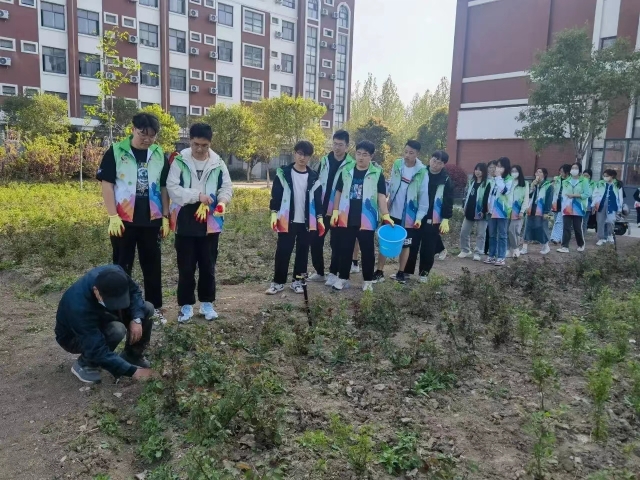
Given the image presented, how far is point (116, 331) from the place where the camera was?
3422 millimetres

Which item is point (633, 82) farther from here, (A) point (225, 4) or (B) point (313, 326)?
(A) point (225, 4)

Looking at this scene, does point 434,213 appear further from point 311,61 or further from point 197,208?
point 311,61

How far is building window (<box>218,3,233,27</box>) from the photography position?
120 ft

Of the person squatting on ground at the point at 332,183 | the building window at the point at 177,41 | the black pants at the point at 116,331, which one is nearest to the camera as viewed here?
the black pants at the point at 116,331

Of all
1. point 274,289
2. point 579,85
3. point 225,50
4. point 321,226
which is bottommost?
point 274,289

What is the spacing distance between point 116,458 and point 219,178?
2467 mm

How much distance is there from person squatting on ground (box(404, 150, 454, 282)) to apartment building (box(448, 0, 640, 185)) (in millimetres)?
14505

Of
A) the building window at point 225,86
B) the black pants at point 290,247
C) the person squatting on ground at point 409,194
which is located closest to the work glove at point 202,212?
the black pants at point 290,247

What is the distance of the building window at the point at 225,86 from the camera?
37.4 m

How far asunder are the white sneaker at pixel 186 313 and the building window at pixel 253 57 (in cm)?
3624

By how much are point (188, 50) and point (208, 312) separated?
1348 inches

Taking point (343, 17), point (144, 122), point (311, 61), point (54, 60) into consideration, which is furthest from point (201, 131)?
point (343, 17)

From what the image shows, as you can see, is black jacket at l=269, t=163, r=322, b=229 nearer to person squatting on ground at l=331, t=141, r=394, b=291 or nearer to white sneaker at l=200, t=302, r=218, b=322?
person squatting on ground at l=331, t=141, r=394, b=291

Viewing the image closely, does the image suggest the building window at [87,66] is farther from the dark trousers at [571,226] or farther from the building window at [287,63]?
the dark trousers at [571,226]
